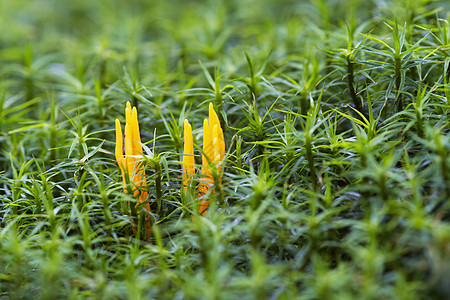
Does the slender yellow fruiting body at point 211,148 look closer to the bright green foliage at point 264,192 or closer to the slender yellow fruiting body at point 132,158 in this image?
the bright green foliage at point 264,192

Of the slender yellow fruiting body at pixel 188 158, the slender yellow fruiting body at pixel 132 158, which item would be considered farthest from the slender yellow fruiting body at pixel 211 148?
the slender yellow fruiting body at pixel 132 158

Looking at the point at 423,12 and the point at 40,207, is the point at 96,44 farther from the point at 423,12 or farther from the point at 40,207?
the point at 423,12

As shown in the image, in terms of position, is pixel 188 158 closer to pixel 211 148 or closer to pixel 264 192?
pixel 211 148

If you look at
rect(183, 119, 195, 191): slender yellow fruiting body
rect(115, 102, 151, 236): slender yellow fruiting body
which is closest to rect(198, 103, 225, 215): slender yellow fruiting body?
rect(183, 119, 195, 191): slender yellow fruiting body

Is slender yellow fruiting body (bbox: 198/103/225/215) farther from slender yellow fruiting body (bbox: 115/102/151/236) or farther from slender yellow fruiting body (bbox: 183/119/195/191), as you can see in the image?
slender yellow fruiting body (bbox: 115/102/151/236)

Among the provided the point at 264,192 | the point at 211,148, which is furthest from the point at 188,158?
the point at 264,192

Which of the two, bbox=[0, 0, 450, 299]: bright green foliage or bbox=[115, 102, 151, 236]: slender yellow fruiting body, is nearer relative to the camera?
bbox=[0, 0, 450, 299]: bright green foliage
